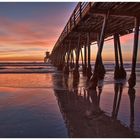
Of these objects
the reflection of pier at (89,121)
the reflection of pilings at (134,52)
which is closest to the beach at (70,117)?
the reflection of pier at (89,121)

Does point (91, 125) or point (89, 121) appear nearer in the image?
point (91, 125)

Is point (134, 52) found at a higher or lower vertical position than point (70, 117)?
higher

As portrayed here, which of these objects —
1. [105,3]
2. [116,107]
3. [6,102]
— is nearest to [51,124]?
[116,107]

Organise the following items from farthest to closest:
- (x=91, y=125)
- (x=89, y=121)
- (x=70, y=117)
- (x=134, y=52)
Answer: (x=134, y=52) < (x=70, y=117) < (x=89, y=121) < (x=91, y=125)

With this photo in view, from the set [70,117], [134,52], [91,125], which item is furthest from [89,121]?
[134,52]

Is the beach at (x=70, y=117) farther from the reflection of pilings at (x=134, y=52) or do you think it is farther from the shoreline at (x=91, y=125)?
the reflection of pilings at (x=134, y=52)

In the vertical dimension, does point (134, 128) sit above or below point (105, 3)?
below

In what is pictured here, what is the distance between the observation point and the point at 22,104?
8.08 metres

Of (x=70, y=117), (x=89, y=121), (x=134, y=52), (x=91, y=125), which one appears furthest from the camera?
(x=134, y=52)

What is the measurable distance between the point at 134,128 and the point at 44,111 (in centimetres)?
247

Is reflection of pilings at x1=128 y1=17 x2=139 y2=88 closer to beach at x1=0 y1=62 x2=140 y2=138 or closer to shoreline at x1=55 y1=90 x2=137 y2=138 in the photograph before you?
beach at x1=0 y1=62 x2=140 y2=138

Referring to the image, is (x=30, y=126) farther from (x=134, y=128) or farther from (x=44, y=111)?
(x=134, y=128)

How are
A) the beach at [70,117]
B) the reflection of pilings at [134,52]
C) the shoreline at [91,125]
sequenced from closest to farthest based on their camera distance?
the shoreline at [91,125] < the beach at [70,117] < the reflection of pilings at [134,52]

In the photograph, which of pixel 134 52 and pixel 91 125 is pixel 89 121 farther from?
pixel 134 52
